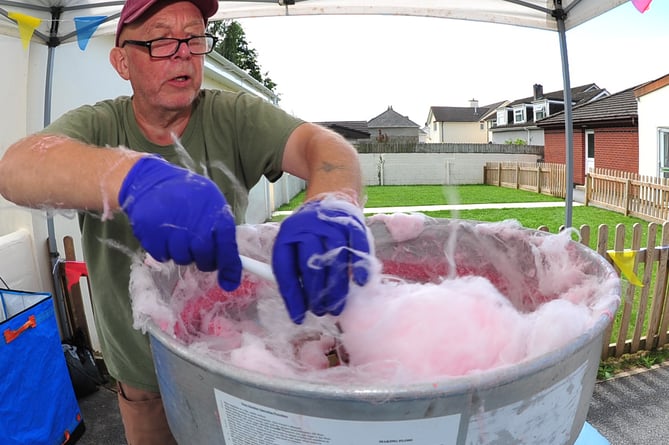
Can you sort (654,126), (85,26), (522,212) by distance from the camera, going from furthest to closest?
(654,126), (522,212), (85,26)

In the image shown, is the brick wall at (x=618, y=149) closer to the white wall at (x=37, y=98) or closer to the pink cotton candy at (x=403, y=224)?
the white wall at (x=37, y=98)

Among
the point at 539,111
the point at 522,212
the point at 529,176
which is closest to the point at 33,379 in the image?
the point at 522,212

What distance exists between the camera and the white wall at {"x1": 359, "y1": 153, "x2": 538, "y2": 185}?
1991cm

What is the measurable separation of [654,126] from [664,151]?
27.7 inches

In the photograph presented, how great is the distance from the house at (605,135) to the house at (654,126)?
0.85 metres

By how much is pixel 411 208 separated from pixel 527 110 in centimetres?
2080

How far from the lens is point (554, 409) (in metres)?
0.69

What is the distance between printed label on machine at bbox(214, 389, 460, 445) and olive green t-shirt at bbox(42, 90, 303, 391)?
0.79 metres

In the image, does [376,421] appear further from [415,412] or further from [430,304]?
[430,304]

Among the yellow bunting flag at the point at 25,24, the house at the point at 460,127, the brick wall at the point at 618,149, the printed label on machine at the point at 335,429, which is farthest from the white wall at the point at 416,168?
the house at the point at 460,127

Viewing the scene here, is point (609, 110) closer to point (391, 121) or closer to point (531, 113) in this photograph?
point (531, 113)

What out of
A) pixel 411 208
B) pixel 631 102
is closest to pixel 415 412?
pixel 411 208

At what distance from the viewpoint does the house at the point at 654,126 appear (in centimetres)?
1205

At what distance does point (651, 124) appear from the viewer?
1265 cm
